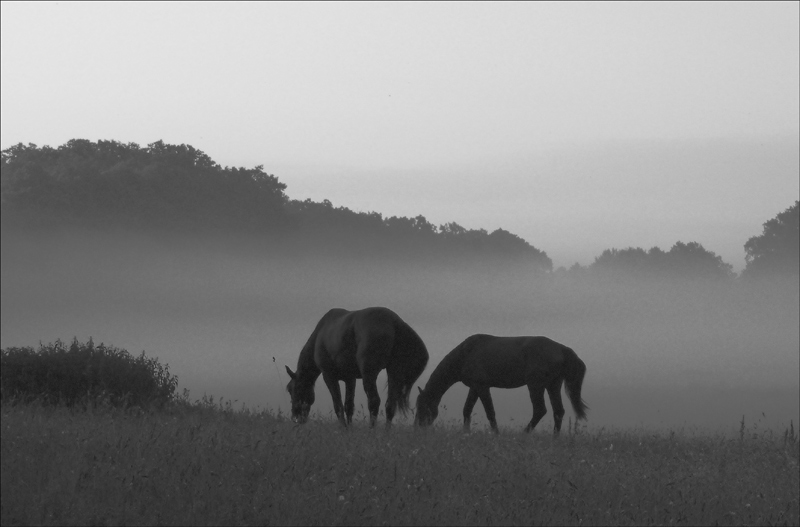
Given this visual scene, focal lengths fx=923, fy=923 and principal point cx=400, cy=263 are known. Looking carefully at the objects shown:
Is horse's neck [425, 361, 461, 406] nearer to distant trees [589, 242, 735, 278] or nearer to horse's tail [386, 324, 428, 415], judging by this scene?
horse's tail [386, 324, 428, 415]

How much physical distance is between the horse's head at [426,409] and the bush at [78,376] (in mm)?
4703

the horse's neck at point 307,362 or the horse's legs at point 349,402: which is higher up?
the horse's neck at point 307,362

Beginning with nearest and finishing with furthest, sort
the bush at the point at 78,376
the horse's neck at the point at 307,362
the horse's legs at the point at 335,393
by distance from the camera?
the bush at the point at 78,376 → the horse's legs at the point at 335,393 → the horse's neck at the point at 307,362

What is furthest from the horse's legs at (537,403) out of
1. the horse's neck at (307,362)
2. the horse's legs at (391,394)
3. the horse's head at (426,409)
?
the horse's neck at (307,362)

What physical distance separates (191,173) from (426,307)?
740 inches

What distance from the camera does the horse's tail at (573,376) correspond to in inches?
697

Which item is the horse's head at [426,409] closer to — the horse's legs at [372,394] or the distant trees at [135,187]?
the horse's legs at [372,394]

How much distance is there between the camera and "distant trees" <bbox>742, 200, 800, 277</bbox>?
63625 mm

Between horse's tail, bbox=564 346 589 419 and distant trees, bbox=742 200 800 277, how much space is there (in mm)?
50799

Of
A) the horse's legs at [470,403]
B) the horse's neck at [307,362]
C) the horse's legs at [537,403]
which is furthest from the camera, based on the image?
the horse's neck at [307,362]

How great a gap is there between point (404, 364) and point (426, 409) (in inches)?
51.6

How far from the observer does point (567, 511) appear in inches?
400

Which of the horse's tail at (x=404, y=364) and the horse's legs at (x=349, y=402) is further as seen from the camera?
the horse's legs at (x=349, y=402)

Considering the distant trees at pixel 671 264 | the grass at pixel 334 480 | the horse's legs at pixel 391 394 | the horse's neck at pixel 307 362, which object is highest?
the distant trees at pixel 671 264
